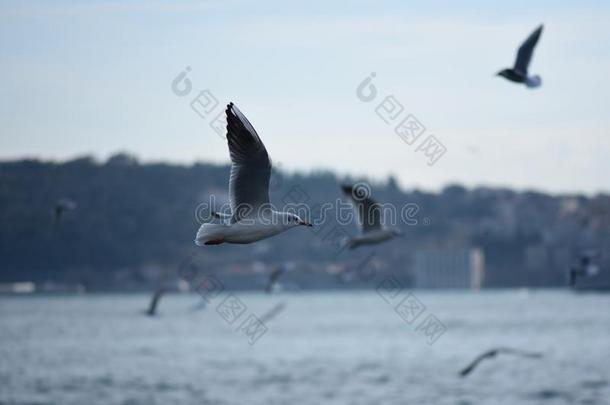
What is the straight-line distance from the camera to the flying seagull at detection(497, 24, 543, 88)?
68.4ft

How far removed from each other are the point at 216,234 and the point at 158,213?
136847mm

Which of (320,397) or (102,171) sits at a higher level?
(102,171)

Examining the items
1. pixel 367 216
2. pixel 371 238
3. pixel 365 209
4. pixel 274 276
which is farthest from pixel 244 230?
pixel 274 276

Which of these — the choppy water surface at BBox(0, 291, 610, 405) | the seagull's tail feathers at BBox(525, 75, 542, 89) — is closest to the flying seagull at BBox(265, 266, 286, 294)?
the choppy water surface at BBox(0, 291, 610, 405)

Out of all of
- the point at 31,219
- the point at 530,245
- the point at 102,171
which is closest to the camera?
the point at 31,219

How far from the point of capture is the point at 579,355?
56125 millimetres

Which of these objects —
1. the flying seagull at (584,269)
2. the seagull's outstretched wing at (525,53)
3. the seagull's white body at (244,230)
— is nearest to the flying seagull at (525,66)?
the seagull's outstretched wing at (525,53)

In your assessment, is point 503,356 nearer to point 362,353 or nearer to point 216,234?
point 362,353

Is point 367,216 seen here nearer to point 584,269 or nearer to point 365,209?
point 365,209

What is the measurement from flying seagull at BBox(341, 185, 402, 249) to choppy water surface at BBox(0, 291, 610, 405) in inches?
579

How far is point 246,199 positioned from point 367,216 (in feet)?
34.0

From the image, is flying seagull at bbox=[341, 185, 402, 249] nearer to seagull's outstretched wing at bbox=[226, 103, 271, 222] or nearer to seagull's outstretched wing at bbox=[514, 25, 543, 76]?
seagull's outstretched wing at bbox=[514, 25, 543, 76]

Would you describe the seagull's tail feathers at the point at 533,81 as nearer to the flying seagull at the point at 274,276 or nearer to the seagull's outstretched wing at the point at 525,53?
the seagull's outstretched wing at the point at 525,53

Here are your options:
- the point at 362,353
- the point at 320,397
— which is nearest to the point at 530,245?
the point at 362,353
